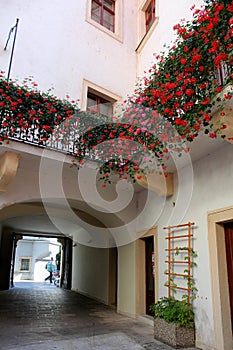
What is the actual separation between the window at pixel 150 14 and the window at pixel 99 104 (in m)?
2.99

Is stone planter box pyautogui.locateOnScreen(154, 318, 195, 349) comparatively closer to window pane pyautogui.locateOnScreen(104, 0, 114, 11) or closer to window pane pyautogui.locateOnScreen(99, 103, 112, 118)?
window pane pyautogui.locateOnScreen(99, 103, 112, 118)

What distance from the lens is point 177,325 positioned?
4.70 m

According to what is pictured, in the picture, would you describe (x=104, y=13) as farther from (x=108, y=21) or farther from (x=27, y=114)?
(x=27, y=114)

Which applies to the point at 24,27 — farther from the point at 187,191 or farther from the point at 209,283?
the point at 209,283

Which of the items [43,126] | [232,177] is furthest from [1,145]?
[232,177]

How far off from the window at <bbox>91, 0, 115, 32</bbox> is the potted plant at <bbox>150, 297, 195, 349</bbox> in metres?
8.24

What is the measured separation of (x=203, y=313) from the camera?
4703 mm

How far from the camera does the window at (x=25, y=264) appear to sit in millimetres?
25617

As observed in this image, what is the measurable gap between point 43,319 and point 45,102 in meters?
4.95

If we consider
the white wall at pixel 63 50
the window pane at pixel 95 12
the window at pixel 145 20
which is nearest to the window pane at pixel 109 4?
the window pane at pixel 95 12

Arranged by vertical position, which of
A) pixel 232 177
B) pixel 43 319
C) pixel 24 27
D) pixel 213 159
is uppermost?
pixel 24 27

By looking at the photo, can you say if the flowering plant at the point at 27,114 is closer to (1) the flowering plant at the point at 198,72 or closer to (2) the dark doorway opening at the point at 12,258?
(1) the flowering plant at the point at 198,72

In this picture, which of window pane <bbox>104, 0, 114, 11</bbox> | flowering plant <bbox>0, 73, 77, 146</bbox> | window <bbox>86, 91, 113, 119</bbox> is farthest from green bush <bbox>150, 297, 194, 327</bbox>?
window pane <bbox>104, 0, 114, 11</bbox>

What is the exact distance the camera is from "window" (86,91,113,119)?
26.3 ft
